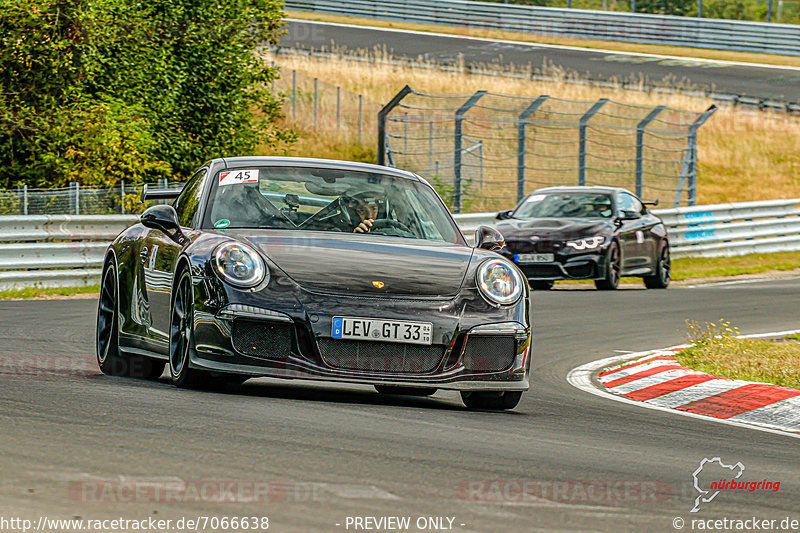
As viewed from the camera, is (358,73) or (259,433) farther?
(358,73)

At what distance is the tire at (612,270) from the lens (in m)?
18.3

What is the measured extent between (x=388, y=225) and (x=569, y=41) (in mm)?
44543

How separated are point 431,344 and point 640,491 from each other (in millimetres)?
2074

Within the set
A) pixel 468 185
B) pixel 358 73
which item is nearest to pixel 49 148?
pixel 468 185

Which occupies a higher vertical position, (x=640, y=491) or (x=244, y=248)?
(x=244, y=248)

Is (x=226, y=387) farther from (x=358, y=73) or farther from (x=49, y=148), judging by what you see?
(x=358, y=73)

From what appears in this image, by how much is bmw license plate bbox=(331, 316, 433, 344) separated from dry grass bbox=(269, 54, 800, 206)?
25859mm

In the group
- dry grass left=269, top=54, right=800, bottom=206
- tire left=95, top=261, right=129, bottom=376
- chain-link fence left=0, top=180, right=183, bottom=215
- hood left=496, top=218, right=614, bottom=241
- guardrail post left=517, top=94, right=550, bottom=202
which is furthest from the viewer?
dry grass left=269, top=54, right=800, bottom=206

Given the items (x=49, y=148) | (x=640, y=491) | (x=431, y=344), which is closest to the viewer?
(x=640, y=491)

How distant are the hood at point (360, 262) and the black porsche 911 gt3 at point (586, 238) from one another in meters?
10.2

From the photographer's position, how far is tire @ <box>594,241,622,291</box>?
1831 centimetres

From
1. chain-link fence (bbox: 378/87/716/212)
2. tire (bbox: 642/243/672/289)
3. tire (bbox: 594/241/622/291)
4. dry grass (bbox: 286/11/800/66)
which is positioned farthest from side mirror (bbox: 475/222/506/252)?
dry grass (bbox: 286/11/800/66)

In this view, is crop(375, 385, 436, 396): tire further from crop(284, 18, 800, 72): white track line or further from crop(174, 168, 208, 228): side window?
crop(284, 18, 800, 72): white track line

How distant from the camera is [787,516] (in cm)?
460
